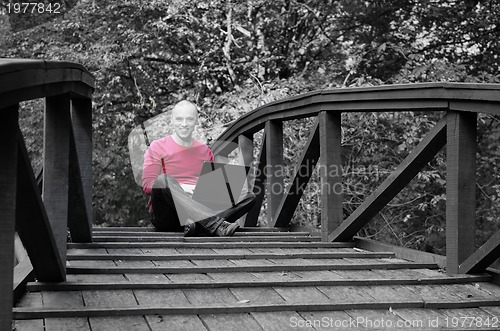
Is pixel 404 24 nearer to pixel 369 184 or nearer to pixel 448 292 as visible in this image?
pixel 369 184

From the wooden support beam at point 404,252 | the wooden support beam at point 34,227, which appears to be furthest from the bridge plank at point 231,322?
the wooden support beam at point 404,252

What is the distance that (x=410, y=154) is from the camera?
370cm

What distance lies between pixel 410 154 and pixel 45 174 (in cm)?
181

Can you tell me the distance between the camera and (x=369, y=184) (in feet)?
31.3

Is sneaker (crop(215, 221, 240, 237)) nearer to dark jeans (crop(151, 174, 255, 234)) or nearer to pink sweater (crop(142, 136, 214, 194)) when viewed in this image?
dark jeans (crop(151, 174, 255, 234))

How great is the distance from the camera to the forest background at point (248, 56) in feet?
33.3

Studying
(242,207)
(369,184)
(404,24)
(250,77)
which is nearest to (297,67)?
(250,77)

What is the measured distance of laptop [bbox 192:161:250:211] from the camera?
5324 millimetres

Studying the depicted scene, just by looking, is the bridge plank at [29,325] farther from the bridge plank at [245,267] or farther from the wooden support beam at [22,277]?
the bridge plank at [245,267]

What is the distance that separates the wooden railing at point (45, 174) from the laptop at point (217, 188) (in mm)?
1424

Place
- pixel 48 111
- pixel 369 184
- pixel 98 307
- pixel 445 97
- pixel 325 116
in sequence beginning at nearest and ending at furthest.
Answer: pixel 98 307, pixel 48 111, pixel 445 97, pixel 325 116, pixel 369 184

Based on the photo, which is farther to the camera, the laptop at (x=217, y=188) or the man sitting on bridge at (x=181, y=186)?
the laptop at (x=217, y=188)

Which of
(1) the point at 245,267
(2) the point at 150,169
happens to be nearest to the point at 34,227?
(1) the point at 245,267

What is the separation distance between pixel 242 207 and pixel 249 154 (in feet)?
4.02
